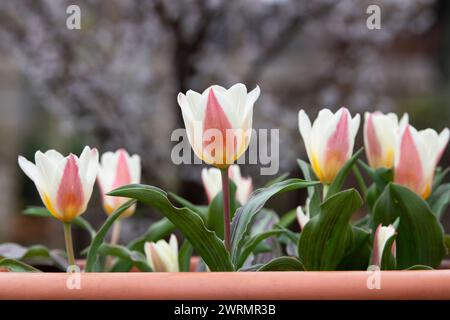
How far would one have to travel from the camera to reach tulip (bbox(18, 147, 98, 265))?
561 millimetres

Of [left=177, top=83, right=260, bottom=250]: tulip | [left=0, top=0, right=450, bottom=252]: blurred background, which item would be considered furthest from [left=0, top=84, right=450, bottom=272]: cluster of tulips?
[left=0, top=0, right=450, bottom=252]: blurred background

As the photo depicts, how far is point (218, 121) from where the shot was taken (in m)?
0.52

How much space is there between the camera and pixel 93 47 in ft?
7.67

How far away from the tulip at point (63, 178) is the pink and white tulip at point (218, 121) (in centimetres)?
10

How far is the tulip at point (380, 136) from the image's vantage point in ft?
2.22

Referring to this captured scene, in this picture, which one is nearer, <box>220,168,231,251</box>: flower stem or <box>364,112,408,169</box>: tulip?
<box>220,168,231,251</box>: flower stem

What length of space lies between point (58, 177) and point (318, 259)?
23 cm

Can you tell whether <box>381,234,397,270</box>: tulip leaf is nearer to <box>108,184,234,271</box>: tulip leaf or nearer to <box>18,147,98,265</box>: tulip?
<box>108,184,234,271</box>: tulip leaf

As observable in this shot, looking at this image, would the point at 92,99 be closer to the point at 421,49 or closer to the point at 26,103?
the point at 26,103

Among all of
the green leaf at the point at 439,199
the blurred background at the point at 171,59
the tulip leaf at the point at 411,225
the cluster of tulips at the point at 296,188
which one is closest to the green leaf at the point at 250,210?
the cluster of tulips at the point at 296,188

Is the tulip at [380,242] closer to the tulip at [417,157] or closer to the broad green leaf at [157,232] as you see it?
the tulip at [417,157]

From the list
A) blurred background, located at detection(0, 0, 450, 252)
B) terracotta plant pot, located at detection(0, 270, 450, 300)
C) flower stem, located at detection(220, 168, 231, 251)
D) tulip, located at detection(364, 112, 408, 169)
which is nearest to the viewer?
terracotta plant pot, located at detection(0, 270, 450, 300)

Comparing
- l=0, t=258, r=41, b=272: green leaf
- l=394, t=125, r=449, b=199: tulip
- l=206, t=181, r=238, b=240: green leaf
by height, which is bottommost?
l=0, t=258, r=41, b=272: green leaf

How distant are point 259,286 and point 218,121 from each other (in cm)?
14
